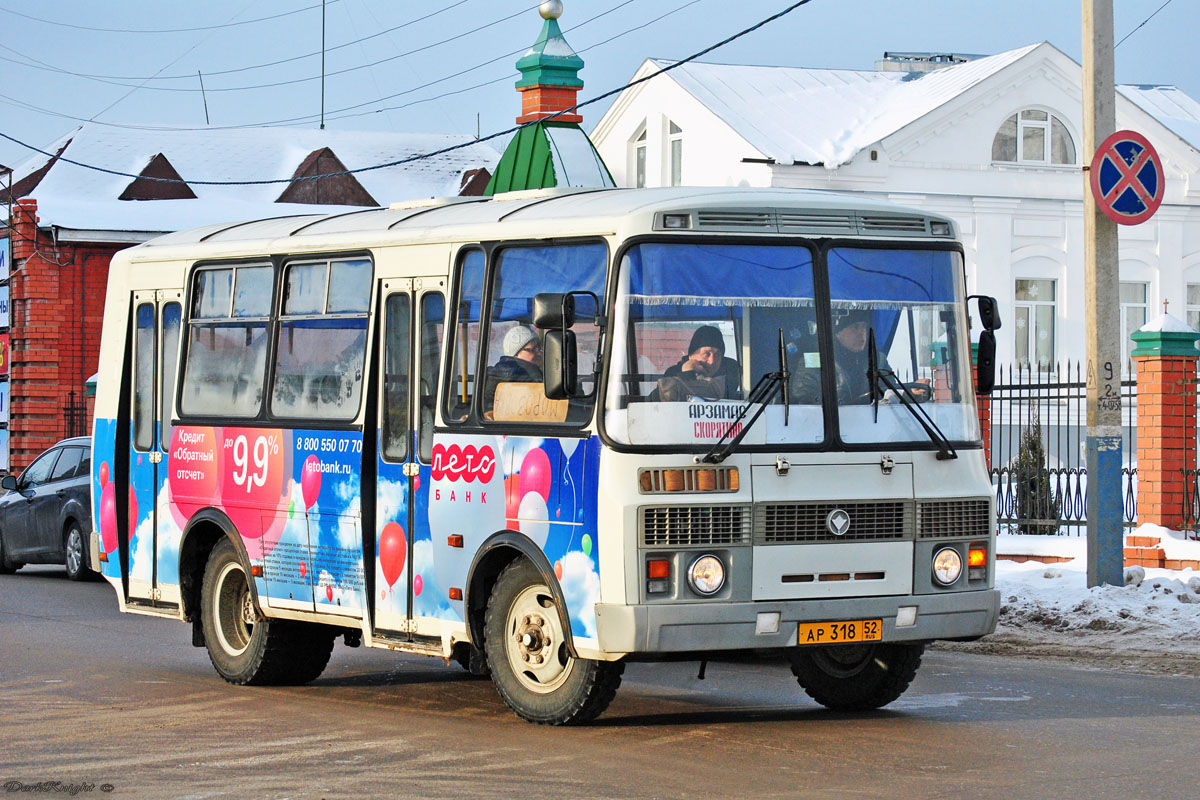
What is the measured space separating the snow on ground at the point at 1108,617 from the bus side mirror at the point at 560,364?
5217 mm

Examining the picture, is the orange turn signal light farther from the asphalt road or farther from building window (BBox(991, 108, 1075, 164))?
building window (BBox(991, 108, 1075, 164))

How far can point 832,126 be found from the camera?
3653 centimetres

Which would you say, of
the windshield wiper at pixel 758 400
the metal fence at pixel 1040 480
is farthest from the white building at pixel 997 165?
the windshield wiper at pixel 758 400

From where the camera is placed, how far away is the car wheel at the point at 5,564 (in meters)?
22.2

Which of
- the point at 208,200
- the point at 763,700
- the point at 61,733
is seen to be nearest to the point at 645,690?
the point at 763,700

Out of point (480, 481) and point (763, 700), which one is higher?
point (480, 481)

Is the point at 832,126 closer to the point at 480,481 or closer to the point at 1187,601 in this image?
the point at 1187,601

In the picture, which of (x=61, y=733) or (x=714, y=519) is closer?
(x=714, y=519)

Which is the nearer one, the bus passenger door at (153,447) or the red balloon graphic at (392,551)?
the red balloon graphic at (392,551)

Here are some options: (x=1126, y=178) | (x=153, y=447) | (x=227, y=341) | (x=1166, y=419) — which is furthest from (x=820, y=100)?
(x=227, y=341)

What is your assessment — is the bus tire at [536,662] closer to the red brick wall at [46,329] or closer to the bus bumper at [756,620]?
the bus bumper at [756,620]

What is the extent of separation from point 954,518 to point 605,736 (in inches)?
80.8

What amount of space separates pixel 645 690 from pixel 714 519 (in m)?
2.60

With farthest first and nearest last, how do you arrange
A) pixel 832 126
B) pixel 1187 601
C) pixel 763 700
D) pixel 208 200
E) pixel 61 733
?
pixel 208 200 < pixel 832 126 < pixel 1187 601 < pixel 763 700 < pixel 61 733
